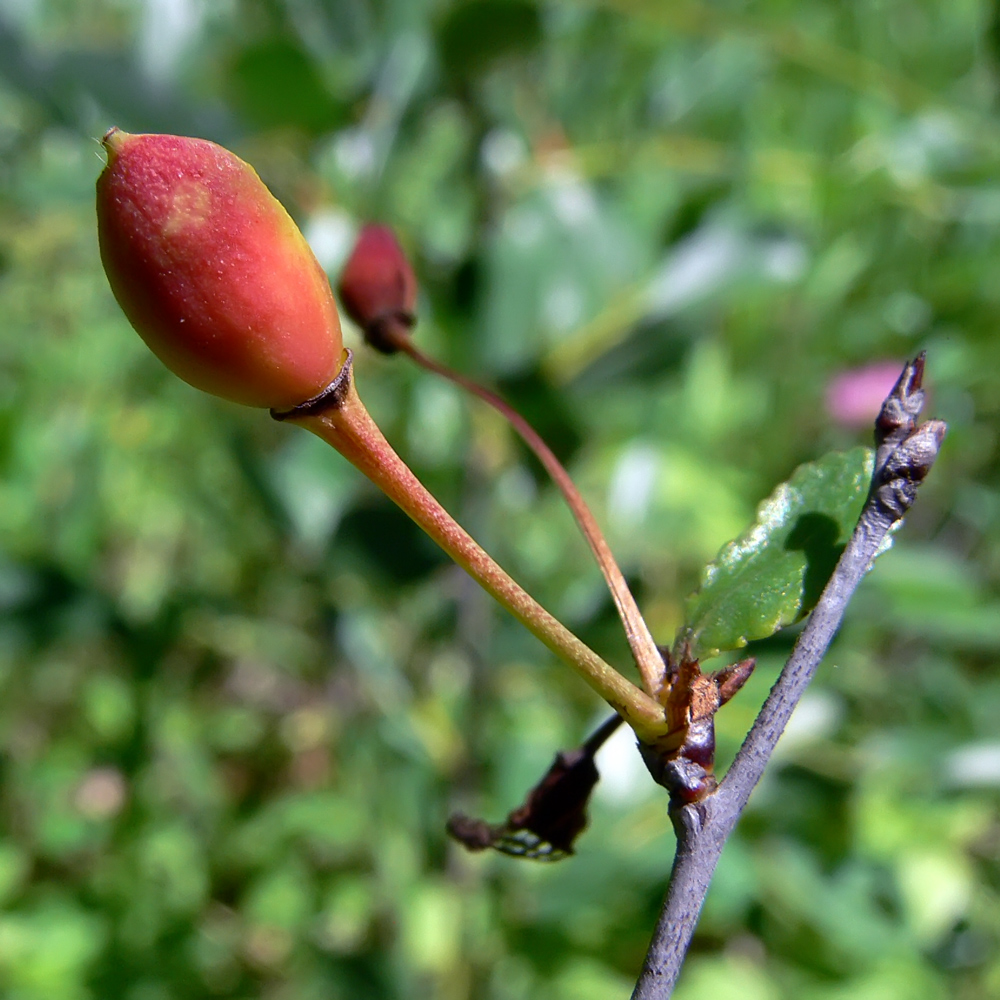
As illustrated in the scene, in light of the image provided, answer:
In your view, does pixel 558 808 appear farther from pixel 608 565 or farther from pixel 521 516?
pixel 521 516

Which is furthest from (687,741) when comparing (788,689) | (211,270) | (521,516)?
(521,516)

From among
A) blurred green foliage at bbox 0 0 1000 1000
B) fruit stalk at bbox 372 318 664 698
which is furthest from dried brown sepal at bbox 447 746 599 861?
blurred green foliage at bbox 0 0 1000 1000

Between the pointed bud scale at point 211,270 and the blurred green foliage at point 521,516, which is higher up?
the blurred green foliage at point 521,516

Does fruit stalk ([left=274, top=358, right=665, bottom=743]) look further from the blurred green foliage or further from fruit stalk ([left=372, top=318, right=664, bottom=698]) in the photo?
the blurred green foliage

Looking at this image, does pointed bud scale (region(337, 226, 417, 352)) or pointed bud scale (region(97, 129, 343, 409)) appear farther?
pointed bud scale (region(337, 226, 417, 352))

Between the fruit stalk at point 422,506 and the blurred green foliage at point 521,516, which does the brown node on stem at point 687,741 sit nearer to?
the fruit stalk at point 422,506

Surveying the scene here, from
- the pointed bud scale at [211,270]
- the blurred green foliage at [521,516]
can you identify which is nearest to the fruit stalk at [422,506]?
the pointed bud scale at [211,270]

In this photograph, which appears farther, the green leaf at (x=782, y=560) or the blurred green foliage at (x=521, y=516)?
the blurred green foliage at (x=521, y=516)
